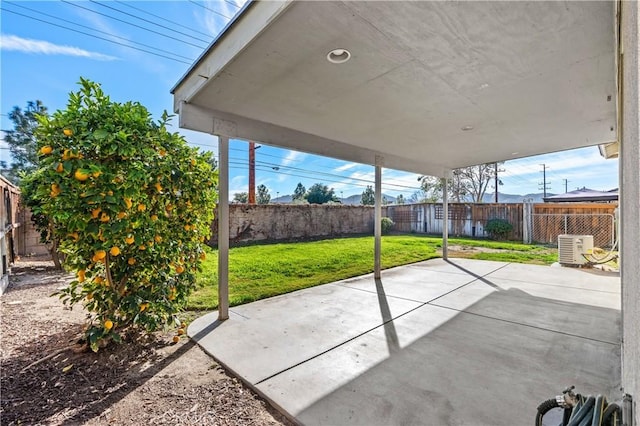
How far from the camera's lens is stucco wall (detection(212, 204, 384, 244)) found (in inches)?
455

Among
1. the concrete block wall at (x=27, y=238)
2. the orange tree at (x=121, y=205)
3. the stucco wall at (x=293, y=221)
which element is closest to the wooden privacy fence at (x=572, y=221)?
the stucco wall at (x=293, y=221)

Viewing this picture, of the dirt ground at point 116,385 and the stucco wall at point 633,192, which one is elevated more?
the stucco wall at point 633,192

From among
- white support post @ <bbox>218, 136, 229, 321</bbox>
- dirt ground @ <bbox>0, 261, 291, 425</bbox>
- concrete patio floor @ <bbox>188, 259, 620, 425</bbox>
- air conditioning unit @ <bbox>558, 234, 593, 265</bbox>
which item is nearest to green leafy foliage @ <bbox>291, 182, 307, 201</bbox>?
air conditioning unit @ <bbox>558, 234, 593, 265</bbox>

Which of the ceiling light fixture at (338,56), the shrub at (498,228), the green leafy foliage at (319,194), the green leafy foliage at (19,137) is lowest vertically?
the shrub at (498,228)

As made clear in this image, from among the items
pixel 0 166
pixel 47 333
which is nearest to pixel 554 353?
pixel 47 333

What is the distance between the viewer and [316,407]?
2.03m

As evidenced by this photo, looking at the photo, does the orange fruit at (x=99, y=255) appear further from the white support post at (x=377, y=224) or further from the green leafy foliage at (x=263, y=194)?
the green leafy foliage at (x=263, y=194)

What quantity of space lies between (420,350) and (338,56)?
2.80m

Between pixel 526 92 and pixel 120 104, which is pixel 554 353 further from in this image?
pixel 120 104

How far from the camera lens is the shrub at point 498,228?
12.7 meters

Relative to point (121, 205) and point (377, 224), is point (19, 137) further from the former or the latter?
point (377, 224)

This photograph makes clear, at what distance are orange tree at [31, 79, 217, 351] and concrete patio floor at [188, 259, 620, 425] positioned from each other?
2.60ft

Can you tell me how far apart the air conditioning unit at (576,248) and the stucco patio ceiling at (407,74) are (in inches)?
127

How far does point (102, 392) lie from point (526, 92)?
4777mm
